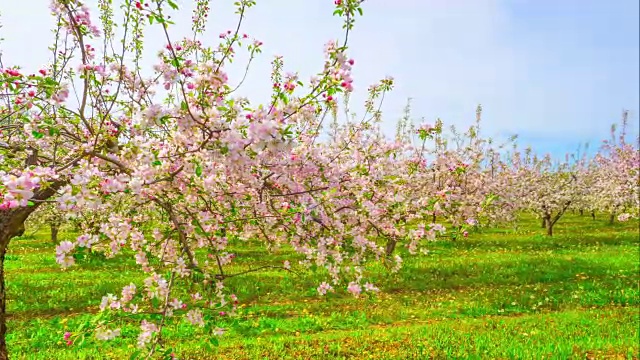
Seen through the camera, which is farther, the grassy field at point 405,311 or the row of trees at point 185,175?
the grassy field at point 405,311

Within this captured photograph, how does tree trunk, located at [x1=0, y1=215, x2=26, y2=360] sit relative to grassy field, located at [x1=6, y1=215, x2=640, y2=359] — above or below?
above

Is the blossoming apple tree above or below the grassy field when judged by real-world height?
above

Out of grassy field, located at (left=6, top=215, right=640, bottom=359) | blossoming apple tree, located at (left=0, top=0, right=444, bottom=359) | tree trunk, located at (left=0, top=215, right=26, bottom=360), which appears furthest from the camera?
grassy field, located at (left=6, top=215, right=640, bottom=359)

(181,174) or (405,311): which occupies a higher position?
(181,174)

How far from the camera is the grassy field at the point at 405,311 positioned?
8031mm

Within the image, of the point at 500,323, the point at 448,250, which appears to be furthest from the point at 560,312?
the point at 448,250

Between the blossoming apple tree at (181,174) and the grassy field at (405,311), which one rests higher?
the blossoming apple tree at (181,174)

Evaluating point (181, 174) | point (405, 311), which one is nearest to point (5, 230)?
point (181, 174)

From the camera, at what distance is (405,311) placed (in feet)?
38.0

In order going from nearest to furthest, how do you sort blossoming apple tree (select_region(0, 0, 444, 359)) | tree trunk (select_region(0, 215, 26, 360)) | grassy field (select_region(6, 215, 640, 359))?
blossoming apple tree (select_region(0, 0, 444, 359)) → tree trunk (select_region(0, 215, 26, 360)) → grassy field (select_region(6, 215, 640, 359))

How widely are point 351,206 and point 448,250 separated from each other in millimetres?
16340

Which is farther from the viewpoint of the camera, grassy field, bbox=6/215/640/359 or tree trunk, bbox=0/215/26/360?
grassy field, bbox=6/215/640/359

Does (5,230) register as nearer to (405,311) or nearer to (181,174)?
(181,174)

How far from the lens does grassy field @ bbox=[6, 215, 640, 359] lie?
26.3ft
